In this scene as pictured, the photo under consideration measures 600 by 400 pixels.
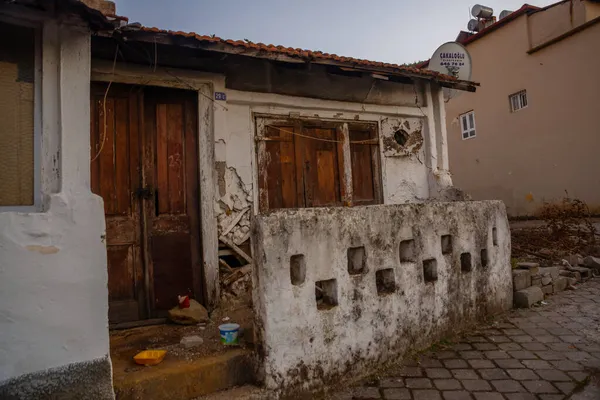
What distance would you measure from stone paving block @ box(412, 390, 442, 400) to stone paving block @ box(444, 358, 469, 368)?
0.58m

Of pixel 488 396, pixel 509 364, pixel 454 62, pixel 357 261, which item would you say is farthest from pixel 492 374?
pixel 454 62

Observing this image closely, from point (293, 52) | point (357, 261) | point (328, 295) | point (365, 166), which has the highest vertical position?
point (293, 52)

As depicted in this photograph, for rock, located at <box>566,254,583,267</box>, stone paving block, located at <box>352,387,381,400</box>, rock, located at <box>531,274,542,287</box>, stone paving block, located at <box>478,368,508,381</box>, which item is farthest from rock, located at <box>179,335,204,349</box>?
rock, located at <box>566,254,583,267</box>

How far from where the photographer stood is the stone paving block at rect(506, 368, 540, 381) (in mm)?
3403

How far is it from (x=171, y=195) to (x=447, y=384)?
3.59m

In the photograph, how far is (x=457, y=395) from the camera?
10.3 feet

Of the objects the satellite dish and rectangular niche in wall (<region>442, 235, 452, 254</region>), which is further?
the satellite dish

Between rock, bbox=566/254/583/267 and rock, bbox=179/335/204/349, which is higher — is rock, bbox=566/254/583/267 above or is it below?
below

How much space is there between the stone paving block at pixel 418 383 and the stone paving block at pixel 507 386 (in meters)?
0.55

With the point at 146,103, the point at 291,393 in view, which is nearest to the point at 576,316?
the point at 291,393

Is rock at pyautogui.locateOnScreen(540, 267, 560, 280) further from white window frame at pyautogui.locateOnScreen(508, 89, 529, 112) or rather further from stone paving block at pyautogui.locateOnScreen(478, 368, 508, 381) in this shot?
white window frame at pyautogui.locateOnScreen(508, 89, 529, 112)

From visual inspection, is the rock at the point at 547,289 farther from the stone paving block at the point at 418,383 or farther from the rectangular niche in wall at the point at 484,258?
the stone paving block at the point at 418,383

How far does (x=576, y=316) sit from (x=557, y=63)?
10.8 m

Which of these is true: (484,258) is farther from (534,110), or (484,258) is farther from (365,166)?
(534,110)
